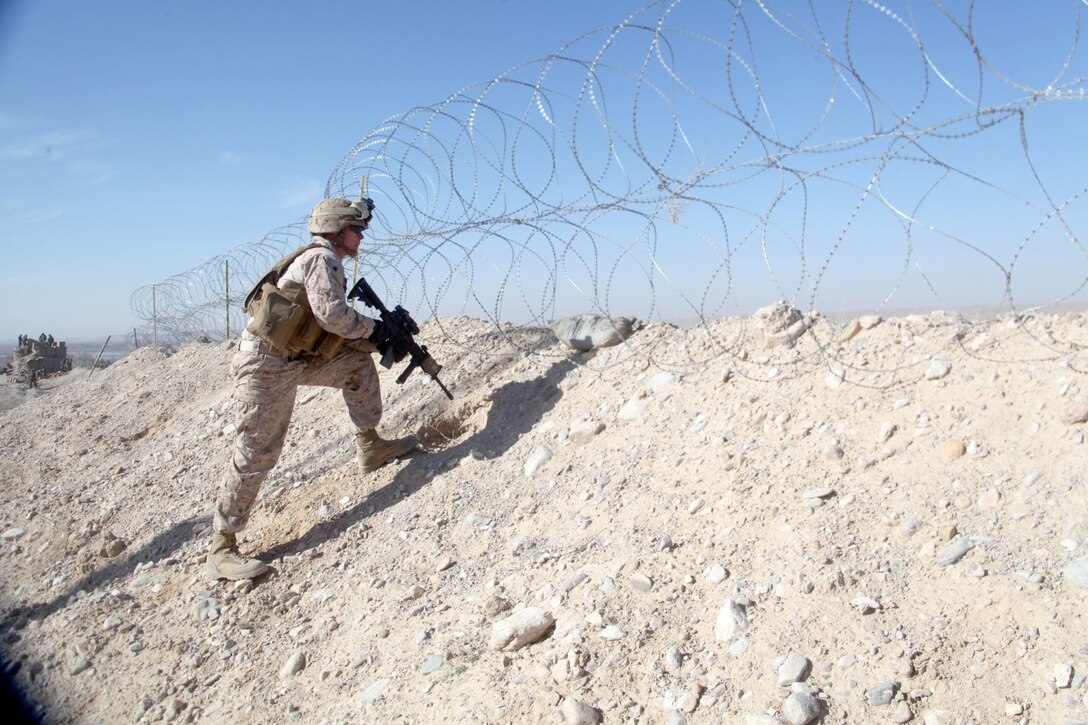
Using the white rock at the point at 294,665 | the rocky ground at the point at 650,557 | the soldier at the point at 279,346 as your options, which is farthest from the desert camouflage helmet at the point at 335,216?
the white rock at the point at 294,665

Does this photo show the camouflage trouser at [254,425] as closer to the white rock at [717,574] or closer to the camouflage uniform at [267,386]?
the camouflage uniform at [267,386]

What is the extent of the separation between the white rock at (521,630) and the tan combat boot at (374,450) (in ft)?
6.71

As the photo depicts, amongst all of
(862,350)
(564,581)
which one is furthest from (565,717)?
(862,350)

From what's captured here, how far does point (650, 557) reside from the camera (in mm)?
2932

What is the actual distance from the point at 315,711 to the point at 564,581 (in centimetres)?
103

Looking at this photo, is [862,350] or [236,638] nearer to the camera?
[236,638]

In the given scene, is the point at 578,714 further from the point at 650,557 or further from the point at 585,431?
the point at 585,431

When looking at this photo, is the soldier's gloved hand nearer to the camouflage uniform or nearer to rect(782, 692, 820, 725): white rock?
the camouflage uniform

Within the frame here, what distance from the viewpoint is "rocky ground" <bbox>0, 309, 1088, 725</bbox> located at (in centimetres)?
226

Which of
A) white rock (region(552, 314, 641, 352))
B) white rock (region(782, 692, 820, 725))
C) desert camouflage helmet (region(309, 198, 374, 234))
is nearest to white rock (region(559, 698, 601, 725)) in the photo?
white rock (region(782, 692, 820, 725))

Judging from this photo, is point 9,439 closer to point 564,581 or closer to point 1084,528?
point 564,581

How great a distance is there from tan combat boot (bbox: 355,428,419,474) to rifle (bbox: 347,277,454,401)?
0.39 m

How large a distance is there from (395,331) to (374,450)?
2.43 feet

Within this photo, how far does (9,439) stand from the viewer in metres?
7.60
